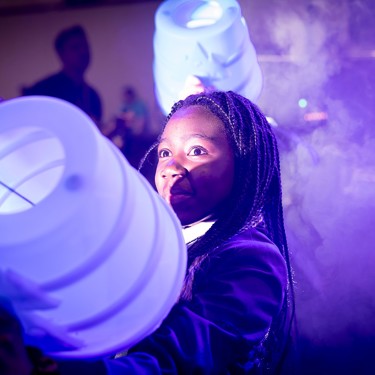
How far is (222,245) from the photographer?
1143mm

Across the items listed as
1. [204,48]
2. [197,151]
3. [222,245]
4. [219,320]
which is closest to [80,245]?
[219,320]

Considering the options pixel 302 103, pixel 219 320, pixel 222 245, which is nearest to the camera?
pixel 219 320

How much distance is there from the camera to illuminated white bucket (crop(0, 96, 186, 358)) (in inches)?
22.2

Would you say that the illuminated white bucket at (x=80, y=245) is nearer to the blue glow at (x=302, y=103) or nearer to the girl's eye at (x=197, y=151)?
the girl's eye at (x=197, y=151)

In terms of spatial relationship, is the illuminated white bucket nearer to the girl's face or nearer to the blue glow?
the girl's face

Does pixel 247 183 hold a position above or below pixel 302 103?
above

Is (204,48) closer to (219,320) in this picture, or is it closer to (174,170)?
(174,170)

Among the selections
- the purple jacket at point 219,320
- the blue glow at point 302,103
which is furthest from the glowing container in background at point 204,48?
the purple jacket at point 219,320

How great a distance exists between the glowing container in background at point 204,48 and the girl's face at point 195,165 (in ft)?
0.71

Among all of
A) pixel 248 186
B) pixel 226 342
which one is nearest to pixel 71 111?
pixel 226 342

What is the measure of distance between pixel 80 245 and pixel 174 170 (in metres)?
0.67

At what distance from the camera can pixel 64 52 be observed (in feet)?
7.93

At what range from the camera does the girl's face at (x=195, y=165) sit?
123cm

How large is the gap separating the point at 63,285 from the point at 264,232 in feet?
2.69
